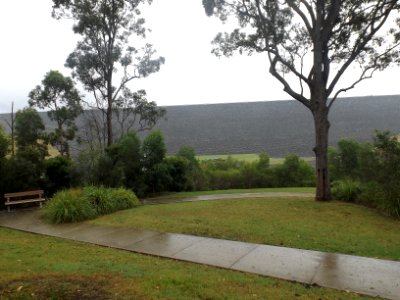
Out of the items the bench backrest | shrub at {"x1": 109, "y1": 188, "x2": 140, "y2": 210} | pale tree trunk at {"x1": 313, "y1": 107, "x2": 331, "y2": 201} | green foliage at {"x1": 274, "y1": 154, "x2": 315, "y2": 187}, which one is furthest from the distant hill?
shrub at {"x1": 109, "y1": 188, "x2": 140, "y2": 210}

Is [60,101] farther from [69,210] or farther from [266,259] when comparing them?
[266,259]

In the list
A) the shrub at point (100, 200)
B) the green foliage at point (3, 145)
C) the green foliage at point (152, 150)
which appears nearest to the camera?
the shrub at point (100, 200)

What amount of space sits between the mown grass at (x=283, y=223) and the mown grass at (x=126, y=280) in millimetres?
2157

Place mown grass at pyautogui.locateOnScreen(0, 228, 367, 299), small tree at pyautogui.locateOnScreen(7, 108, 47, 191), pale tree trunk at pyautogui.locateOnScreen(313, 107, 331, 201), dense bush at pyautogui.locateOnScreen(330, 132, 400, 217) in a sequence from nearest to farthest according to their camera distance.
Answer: mown grass at pyautogui.locateOnScreen(0, 228, 367, 299), dense bush at pyautogui.locateOnScreen(330, 132, 400, 217), pale tree trunk at pyautogui.locateOnScreen(313, 107, 331, 201), small tree at pyautogui.locateOnScreen(7, 108, 47, 191)

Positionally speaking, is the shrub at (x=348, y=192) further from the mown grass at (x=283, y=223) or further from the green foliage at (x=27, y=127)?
the green foliage at (x=27, y=127)

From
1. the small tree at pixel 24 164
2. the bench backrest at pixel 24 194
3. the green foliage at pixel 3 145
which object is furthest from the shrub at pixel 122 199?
the green foliage at pixel 3 145

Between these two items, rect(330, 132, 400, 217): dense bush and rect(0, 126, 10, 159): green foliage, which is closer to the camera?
rect(330, 132, 400, 217): dense bush

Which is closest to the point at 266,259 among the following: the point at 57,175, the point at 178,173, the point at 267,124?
the point at 57,175

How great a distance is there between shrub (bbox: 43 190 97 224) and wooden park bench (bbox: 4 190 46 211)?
2077 mm

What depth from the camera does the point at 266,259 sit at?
6590mm

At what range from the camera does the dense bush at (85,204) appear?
10.7 metres

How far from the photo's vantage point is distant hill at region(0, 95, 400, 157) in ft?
89.3

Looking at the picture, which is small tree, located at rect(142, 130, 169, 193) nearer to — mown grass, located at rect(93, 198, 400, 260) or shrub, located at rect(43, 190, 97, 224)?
mown grass, located at rect(93, 198, 400, 260)

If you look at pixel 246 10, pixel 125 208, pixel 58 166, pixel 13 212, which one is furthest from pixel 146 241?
pixel 246 10
